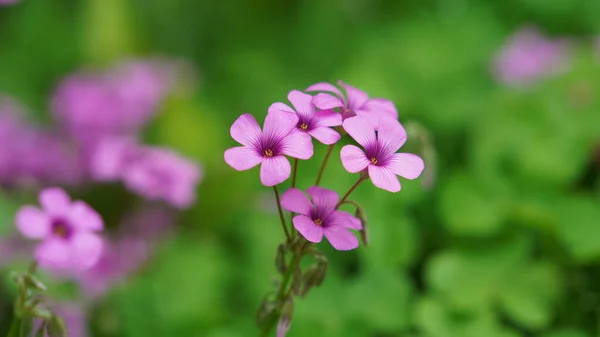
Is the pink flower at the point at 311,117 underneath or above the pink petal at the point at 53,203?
above

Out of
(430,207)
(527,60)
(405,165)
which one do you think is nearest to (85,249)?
(405,165)

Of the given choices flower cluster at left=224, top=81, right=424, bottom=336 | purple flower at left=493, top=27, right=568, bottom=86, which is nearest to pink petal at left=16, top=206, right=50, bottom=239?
flower cluster at left=224, top=81, right=424, bottom=336

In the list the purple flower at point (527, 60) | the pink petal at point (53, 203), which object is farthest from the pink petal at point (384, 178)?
the purple flower at point (527, 60)

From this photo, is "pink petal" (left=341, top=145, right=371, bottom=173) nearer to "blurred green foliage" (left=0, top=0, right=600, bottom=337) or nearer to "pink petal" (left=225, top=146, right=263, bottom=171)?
"pink petal" (left=225, top=146, right=263, bottom=171)

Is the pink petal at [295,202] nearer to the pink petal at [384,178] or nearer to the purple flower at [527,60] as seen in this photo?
the pink petal at [384,178]

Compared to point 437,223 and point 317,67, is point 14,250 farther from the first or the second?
point 317,67

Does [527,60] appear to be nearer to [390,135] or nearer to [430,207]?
[430,207]
